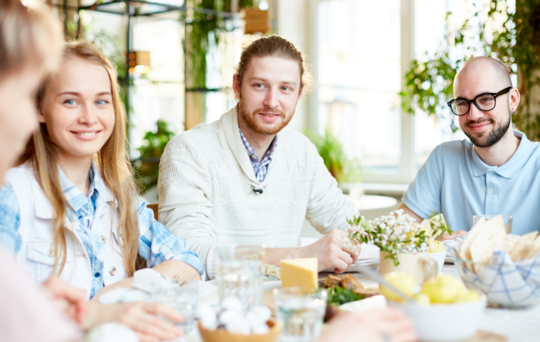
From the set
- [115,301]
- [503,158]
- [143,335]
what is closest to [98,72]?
[115,301]

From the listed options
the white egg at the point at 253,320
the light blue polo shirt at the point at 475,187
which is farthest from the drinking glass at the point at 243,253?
the light blue polo shirt at the point at 475,187

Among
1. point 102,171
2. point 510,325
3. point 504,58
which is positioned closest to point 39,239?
point 102,171

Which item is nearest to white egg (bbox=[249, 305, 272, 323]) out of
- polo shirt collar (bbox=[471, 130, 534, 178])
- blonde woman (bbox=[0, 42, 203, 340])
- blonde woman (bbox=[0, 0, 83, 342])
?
blonde woman (bbox=[0, 0, 83, 342])

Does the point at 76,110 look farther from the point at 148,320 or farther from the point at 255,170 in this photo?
the point at 255,170

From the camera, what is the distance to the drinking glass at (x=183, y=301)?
985mm

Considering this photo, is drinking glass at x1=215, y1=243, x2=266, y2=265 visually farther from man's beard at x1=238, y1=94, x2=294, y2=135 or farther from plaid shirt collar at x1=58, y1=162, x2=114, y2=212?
man's beard at x1=238, y1=94, x2=294, y2=135

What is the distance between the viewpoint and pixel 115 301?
1141 millimetres

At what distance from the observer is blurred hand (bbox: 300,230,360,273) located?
1447 millimetres

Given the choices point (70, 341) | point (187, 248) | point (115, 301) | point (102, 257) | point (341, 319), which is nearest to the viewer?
point (70, 341)

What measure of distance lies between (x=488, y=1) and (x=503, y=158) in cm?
172

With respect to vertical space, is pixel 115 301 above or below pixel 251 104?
below

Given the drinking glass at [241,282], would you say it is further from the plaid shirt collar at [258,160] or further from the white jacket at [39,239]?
the plaid shirt collar at [258,160]

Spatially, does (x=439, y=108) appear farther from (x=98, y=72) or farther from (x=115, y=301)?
(x=115, y=301)

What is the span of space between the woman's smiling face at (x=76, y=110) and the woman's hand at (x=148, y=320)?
542mm
